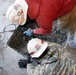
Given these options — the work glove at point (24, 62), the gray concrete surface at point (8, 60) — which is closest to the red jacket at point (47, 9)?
the work glove at point (24, 62)

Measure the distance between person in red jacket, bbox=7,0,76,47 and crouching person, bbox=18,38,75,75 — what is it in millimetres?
160

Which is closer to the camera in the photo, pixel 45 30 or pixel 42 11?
pixel 42 11

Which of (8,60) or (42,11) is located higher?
(42,11)

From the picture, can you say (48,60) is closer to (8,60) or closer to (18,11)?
(18,11)

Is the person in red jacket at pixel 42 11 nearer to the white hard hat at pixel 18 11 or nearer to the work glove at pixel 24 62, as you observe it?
the white hard hat at pixel 18 11

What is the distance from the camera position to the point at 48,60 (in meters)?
1.33

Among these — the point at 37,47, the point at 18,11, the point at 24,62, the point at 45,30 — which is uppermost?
the point at 18,11

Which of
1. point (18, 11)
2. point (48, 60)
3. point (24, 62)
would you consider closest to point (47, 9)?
point (18, 11)

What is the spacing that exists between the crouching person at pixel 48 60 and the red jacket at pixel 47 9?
0.16 m

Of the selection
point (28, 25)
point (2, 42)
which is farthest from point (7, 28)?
point (28, 25)

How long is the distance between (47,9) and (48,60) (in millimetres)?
340

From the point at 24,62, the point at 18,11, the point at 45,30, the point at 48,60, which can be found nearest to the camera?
the point at 18,11

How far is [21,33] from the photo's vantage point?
1.67 m

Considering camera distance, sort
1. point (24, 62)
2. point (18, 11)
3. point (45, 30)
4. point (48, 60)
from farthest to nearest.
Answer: point (24, 62), point (45, 30), point (48, 60), point (18, 11)
